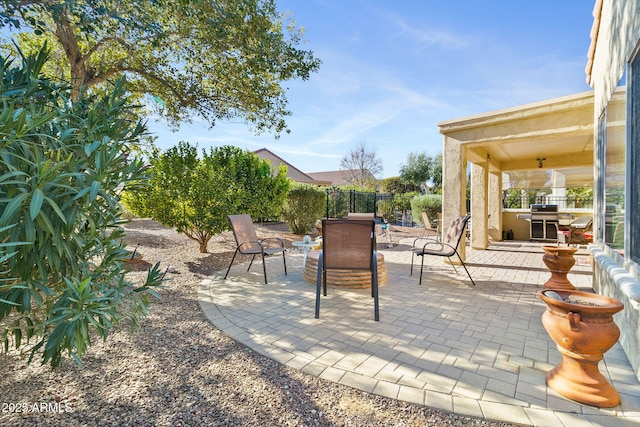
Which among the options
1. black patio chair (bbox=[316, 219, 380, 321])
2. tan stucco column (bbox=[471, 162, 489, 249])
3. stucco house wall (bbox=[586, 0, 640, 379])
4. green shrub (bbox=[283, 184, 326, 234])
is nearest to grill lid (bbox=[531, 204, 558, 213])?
tan stucco column (bbox=[471, 162, 489, 249])

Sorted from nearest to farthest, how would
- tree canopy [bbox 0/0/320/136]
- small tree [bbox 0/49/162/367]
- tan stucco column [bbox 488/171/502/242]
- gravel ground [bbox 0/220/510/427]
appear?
small tree [bbox 0/49/162/367], gravel ground [bbox 0/220/510/427], tree canopy [bbox 0/0/320/136], tan stucco column [bbox 488/171/502/242]

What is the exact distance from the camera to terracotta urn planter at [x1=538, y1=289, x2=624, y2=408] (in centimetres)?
182

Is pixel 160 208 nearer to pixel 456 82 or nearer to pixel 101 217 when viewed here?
pixel 101 217

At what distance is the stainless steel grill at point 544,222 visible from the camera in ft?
32.0

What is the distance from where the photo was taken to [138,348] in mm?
2627

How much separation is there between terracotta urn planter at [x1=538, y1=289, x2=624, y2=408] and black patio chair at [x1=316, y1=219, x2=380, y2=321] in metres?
1.78

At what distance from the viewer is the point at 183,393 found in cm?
199

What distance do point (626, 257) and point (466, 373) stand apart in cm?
165

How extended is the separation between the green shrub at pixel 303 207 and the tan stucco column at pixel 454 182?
18.5 feet

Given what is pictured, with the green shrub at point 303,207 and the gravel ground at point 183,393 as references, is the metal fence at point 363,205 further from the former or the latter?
the gravel ground at point 183,393

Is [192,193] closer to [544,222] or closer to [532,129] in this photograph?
[532,129]

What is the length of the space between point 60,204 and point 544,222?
39.6 ft

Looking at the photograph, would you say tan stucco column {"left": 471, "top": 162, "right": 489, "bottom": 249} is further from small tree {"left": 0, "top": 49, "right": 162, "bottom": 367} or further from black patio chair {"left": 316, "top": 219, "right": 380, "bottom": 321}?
small tree {"left": 0, "top": 49, "right": 162, "bottom": 367}

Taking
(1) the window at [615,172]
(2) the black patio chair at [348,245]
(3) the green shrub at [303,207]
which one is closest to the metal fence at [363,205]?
(3) the green shrub at [303,207]
